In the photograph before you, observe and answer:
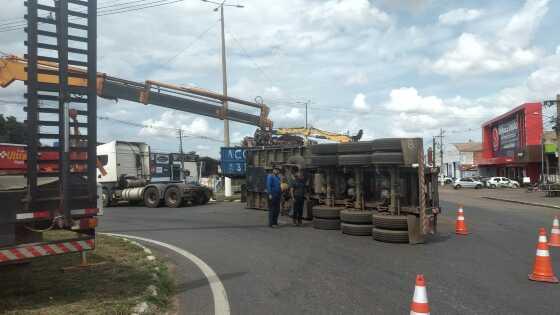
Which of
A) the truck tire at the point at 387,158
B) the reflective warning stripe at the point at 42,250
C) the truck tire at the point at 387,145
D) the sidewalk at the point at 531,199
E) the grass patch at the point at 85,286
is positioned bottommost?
the sidewalk at the point at 531,199

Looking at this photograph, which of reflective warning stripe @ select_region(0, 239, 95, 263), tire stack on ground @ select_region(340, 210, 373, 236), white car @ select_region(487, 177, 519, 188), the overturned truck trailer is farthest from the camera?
white car @ select_region(487, 177, 519, 188)

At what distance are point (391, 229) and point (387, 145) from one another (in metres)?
1.95

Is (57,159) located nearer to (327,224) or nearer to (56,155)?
(56,155)

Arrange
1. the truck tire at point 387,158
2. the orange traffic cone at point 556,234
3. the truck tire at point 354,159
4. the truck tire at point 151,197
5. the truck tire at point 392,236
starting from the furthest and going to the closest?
the truck tire at point 151,197 < the truck tire at point 354,159 < the truck tire at point 387,158 < the truck tire at point 392,236 < the orange traffic cone at point 556,234

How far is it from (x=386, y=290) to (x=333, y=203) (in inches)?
295

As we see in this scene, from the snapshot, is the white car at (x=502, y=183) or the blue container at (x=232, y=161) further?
the white car at (x=502, y=183)

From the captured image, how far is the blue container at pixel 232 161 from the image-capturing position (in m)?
22.9

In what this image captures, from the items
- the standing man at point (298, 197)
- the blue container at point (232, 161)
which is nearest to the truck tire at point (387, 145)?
the standing man at point (298, 197)

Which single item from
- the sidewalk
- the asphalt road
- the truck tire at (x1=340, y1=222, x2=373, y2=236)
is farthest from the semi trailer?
the sidewalk

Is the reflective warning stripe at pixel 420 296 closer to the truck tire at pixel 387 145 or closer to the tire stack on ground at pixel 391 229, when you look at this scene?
the tire stack on ground at pixel 391 229

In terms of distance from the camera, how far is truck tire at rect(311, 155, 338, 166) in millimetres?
13423

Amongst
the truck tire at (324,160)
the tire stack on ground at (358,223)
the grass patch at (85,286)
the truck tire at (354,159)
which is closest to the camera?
the grass patch at (85,286)

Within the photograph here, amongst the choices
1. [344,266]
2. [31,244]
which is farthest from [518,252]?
[31,244]

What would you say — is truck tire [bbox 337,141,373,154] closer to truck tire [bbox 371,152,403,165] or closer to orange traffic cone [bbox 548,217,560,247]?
truck tire [bbox 371,152,403,165]
